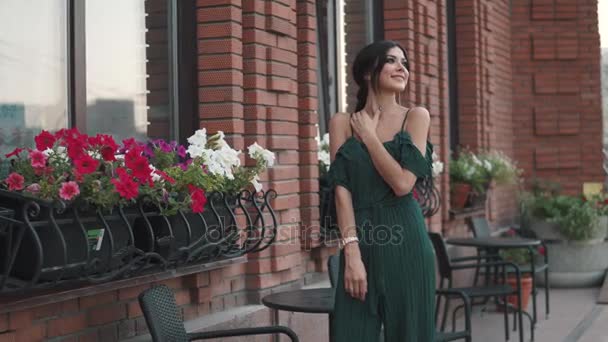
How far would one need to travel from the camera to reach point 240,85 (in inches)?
175

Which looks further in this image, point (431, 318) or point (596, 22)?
point (596, 22)

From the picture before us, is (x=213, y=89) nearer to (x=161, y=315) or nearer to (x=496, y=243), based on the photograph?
(x=161, y=315)

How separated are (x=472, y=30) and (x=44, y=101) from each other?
6279 millimetres

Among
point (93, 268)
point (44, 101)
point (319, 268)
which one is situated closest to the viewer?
point (93, 268)

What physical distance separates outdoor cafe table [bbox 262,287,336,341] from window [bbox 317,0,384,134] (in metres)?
1.96

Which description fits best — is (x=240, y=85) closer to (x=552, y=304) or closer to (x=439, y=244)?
(x=439, y=244)

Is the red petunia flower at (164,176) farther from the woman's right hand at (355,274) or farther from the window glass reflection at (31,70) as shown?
the woman's right hand at (355,274)

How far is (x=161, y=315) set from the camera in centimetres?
330

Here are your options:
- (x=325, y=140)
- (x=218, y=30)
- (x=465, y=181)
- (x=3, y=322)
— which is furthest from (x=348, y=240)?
(x=465, y=181)

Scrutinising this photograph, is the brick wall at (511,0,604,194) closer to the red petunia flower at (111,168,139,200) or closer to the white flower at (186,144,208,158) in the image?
the white flower at (186,144,208,158)

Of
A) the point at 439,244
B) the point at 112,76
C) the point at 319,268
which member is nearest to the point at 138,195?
the point at 112,76

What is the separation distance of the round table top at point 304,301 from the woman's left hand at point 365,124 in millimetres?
777

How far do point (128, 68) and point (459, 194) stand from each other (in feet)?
15.1

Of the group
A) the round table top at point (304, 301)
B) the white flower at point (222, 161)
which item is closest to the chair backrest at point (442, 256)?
the round table top at point (304, 301)
